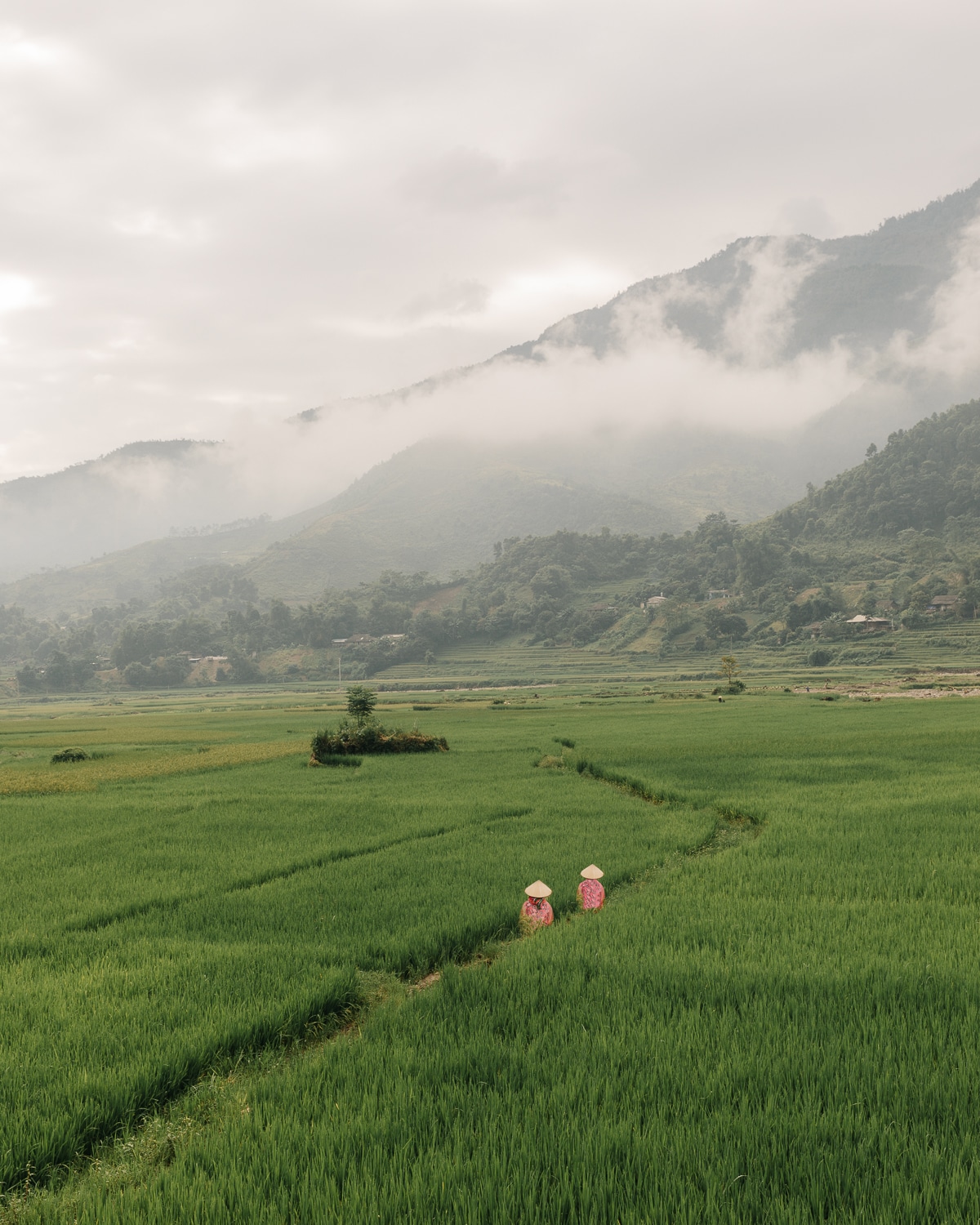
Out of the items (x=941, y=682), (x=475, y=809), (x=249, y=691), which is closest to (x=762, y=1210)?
(x=475, y=809)

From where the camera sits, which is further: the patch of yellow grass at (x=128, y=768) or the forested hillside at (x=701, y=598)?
the forested hillside at (x=701, y=598)

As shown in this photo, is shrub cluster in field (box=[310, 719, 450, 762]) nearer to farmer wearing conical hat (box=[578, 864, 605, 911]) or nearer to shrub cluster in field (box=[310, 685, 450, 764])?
shrub cluster in field (box=[310, 685, 450, 764])

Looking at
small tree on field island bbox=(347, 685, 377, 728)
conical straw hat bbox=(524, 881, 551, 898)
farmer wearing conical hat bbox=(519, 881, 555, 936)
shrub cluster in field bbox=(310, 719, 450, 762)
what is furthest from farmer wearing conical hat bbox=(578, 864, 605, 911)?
small tree on field island bbox=(347, 685, 377, 728)

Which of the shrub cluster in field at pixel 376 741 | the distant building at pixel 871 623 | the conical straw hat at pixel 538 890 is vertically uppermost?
the conical straw hat at pixel 538 890

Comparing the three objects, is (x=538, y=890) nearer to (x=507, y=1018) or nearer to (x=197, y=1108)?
(x=507, y=1018)

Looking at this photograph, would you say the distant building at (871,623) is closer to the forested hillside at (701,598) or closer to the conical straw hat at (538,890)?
the forested hillside at (701,598)

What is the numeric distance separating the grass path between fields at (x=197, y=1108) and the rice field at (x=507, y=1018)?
35mm

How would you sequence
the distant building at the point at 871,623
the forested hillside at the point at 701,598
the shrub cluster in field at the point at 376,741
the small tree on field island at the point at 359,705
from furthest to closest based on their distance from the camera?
the forested hillside at the point at 701,598, the distant building at the point at 871,623, the small tree on field island at the point at 359,705, the shrub cluster in field at the point at 376,741

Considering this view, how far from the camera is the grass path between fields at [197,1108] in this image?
157 inches

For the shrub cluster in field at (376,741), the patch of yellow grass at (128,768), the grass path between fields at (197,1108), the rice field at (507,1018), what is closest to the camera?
the rice field at (507,1018)

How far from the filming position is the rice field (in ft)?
12.2

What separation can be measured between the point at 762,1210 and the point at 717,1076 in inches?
50.5

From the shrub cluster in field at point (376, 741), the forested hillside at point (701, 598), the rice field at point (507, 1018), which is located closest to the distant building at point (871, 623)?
the forested hillside at point (701, 598)

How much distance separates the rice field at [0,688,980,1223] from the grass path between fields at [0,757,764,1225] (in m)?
0.04
